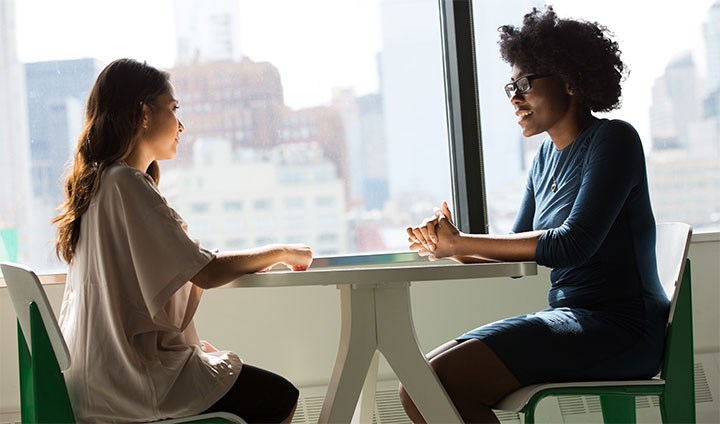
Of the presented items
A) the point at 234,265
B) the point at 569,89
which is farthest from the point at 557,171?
the point at 234,265

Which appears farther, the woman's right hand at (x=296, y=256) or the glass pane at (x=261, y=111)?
the glass pane at (x=261, y=111)

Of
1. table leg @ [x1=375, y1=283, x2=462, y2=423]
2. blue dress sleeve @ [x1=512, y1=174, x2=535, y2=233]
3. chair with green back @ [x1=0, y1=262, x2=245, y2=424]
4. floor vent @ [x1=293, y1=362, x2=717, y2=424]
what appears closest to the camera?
chair with green back @ [x1=0, y1=262, x2=245, y2=424]

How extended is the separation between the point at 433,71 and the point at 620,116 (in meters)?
0.80

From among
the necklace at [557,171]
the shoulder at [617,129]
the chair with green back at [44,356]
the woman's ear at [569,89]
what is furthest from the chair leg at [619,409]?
the chair with green back at [44,356]

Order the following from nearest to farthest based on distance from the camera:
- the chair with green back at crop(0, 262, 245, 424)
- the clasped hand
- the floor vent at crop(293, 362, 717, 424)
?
the chair with green back at crop(0, 262, 245, 424), the clasped hand, the floor vent at crop(293, 362, 717, 424)

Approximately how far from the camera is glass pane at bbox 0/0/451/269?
129 inches

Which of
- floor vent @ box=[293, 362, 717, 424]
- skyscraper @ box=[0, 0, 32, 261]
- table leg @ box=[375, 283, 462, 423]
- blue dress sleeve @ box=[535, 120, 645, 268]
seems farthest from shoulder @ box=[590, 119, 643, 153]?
skyscraper @ box=[0, 0, 32, 261]

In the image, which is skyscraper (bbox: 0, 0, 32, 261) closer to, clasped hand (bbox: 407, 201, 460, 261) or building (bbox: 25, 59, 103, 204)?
building (bbox: 25, 59, 103, 204)

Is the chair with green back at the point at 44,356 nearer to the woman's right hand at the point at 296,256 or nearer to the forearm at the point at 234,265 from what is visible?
the forearm at the point at 234,265

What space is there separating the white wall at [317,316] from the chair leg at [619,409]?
1.05 meters

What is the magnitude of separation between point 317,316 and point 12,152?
1331 millimetres

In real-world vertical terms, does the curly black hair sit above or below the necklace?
above

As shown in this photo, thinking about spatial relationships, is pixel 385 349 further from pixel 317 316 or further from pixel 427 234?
pixel 317 316

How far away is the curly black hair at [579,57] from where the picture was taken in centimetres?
226
